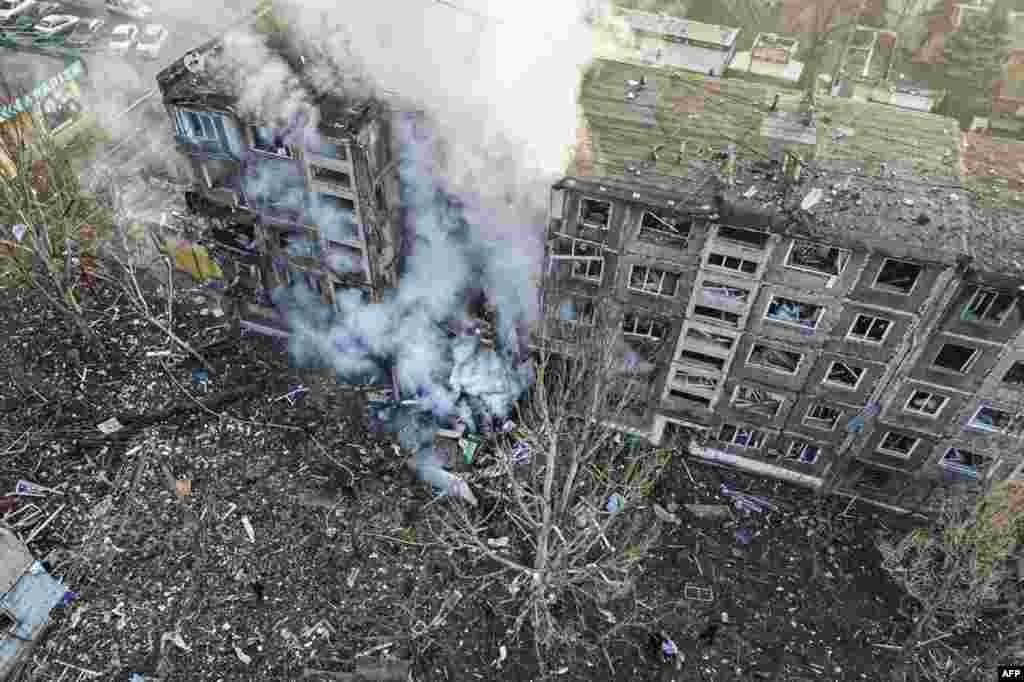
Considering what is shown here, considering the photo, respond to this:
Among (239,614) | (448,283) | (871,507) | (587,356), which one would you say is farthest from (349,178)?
(871,507)

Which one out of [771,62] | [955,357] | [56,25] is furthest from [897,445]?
[56,25]

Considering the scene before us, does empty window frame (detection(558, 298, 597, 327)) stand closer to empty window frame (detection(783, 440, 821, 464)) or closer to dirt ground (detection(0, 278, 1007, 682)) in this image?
dirt ground (detection(0, 278, 1007, 682))

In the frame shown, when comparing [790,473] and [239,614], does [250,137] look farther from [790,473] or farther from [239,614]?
[790,473]

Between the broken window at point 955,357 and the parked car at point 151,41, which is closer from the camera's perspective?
the broken window at point 955,357

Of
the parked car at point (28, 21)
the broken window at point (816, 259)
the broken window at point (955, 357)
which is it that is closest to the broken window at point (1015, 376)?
the broken window at point (955, 357)

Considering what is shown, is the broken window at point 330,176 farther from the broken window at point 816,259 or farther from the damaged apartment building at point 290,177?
the broken window at point 816,259
